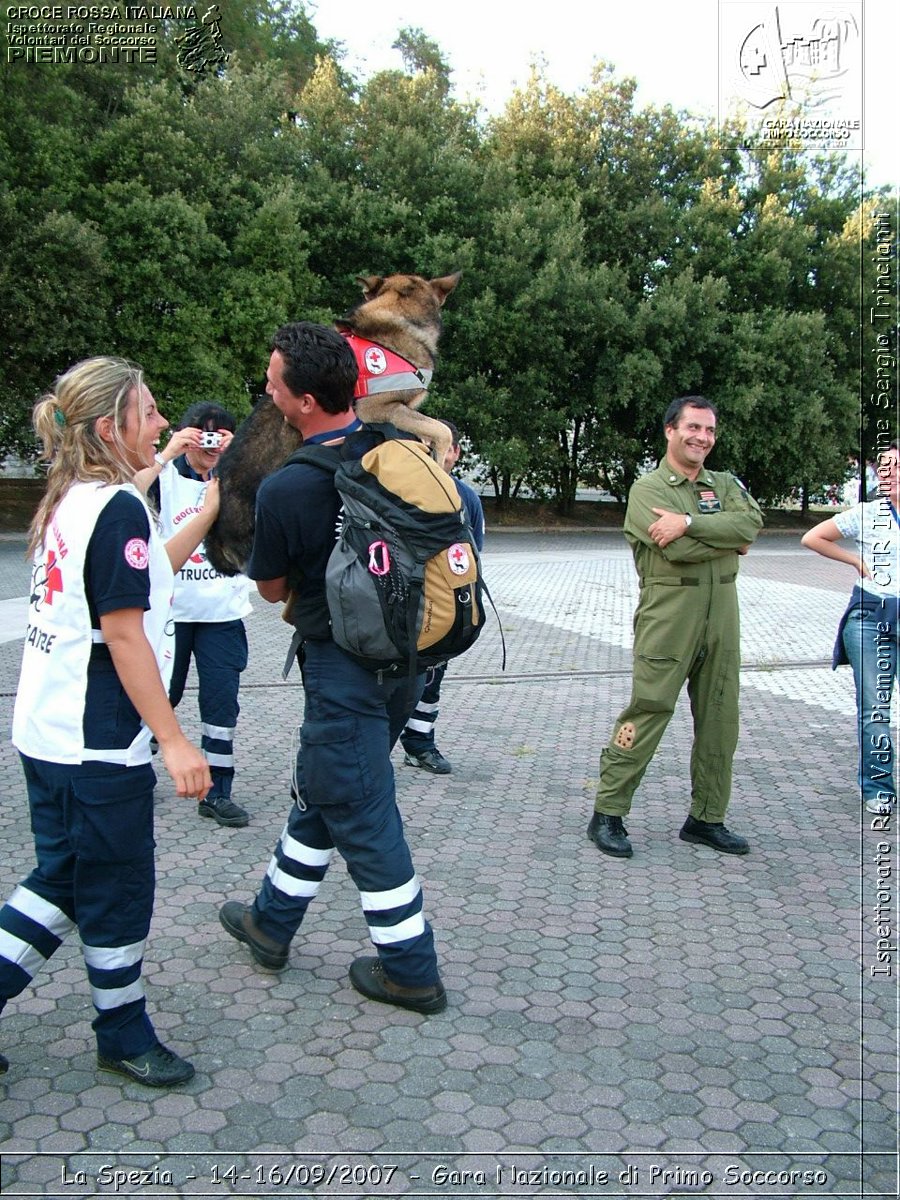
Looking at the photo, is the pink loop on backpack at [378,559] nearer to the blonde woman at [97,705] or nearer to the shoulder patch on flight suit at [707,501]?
the blonde woman at [97,705]

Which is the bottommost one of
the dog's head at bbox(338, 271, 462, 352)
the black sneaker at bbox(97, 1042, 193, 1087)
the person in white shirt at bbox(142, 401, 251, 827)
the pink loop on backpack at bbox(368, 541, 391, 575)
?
the black sneaker at bbox(97, 1042, 193, 1087)

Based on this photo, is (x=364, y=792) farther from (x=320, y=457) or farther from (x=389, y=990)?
(x=320, y=457)

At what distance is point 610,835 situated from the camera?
5.05 metres

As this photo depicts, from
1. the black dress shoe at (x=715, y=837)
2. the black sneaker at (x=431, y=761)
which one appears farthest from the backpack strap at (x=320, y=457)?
the black sneaker at (x=431, y=761)

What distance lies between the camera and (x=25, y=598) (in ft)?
41.8

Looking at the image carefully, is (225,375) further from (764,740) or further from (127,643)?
(127,643)

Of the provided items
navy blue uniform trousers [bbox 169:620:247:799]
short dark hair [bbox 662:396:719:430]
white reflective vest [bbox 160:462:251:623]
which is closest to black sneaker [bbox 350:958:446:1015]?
navy blue uniform trousers [bbox 169:620:247:799]

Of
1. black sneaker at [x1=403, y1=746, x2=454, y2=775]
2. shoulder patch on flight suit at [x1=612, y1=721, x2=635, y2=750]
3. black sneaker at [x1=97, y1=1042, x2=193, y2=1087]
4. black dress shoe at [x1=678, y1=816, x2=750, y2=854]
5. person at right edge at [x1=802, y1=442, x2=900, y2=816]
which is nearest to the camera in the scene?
black sneaker at [x1=97, y1=1042, x2=193, y2=1087]

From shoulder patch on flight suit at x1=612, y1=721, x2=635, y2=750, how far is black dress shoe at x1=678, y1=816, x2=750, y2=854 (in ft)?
1.88

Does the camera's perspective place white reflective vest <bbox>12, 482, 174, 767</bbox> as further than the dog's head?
No

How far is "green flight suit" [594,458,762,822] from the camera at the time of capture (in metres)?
4.89

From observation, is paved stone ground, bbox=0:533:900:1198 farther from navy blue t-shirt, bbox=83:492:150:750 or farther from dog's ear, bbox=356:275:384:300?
dog's ear, bbox=356:275:384:300

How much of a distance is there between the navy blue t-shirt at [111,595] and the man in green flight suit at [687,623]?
2.71m

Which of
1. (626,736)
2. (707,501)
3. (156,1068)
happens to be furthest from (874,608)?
(156,1068)
